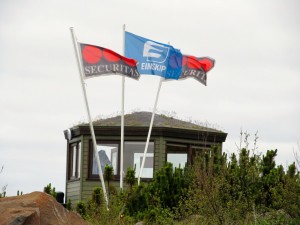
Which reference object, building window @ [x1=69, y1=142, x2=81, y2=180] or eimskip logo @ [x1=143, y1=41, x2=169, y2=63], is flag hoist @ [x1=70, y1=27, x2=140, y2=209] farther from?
building window @ [x1=69, y1=142, x2=81, y2=180]

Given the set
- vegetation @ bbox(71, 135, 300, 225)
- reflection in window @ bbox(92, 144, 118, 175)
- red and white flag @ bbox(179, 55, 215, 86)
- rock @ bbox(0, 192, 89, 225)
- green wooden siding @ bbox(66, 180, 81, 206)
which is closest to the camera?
rock @ bbox(0, 192, 89, 225)

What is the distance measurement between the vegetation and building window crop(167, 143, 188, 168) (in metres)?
5.39

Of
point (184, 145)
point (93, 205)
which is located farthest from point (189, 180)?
point (184, 145)

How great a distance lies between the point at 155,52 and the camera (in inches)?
993

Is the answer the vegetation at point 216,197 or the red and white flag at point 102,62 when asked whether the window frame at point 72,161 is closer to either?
the red and white flag at point 102,62

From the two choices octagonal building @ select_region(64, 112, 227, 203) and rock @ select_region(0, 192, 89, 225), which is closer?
rock @ select_region(0, 192, 89, 225)

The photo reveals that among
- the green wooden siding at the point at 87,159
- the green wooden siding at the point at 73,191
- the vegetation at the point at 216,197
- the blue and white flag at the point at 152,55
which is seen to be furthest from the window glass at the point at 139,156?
the vegetation at the point at 216,197

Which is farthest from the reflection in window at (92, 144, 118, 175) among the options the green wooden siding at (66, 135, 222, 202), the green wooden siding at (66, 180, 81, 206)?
the green wooden siding at (66, 180, 81, 206)

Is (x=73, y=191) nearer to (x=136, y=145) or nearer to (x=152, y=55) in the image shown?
(x=136, y=145)

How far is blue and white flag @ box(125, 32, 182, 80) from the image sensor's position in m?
24.9

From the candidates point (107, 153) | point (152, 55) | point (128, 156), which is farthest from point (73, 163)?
point (152, 55)

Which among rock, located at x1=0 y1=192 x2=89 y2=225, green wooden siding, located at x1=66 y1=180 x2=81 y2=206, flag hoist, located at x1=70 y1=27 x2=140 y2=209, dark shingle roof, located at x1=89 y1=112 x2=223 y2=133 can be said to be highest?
flag hoist, located at x1=70 y1=27 x2=140 y2=209

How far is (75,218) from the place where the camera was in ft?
42.2

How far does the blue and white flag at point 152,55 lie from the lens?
24.9 metres
